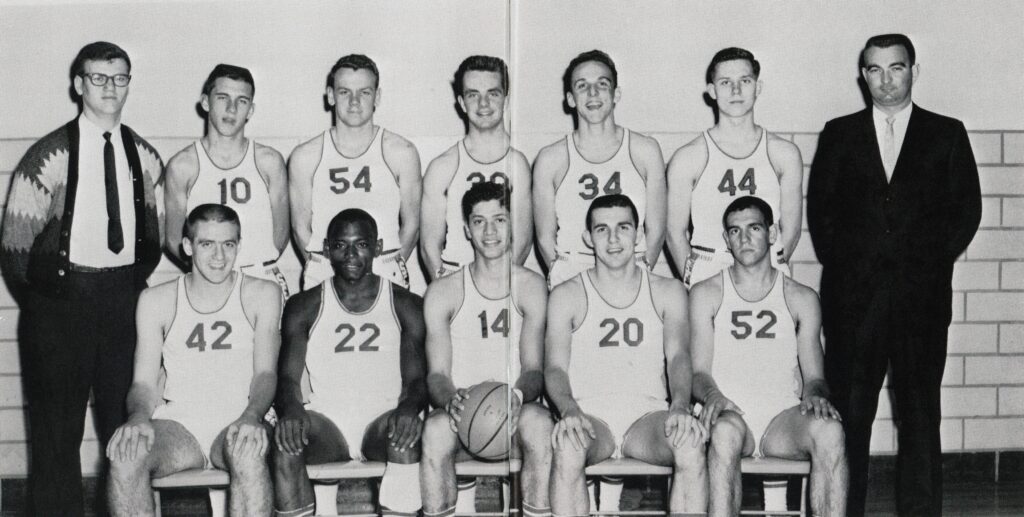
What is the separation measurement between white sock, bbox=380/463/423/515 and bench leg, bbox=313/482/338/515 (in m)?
0.21

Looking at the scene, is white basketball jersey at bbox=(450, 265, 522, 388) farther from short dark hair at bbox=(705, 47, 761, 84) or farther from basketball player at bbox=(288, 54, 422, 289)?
short dark hair at bbox=(705, 47, 761, 84)

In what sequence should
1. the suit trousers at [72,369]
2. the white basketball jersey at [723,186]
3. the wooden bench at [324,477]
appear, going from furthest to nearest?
the white basketball jersey at [723,186], the suit trousers at [72,369], the wooden bench at [324,477]

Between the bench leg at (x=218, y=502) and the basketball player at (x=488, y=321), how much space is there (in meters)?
0.84

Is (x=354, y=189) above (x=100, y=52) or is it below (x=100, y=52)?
below

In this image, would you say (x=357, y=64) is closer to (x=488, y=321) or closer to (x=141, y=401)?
(x=488, y=321)

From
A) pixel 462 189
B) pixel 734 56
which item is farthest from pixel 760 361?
pixel 462 189

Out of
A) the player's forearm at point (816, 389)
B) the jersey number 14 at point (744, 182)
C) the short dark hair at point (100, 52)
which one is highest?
the short dark hair at point (100, 52)

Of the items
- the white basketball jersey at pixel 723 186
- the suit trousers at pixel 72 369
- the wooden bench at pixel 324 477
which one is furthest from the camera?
the white basketball jersey at pixel 723 186

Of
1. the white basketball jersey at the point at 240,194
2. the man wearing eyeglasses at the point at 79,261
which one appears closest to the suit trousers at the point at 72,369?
the man wearing eyeglasses at the point at 79,261

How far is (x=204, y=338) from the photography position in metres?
3.76

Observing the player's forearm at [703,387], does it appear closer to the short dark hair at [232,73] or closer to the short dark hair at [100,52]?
the short dark hair at [232,73]

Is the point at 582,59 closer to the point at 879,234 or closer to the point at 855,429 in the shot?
the point at 879,234

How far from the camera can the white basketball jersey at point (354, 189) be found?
12.5 feet

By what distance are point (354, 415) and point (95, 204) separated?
123 centimetres
